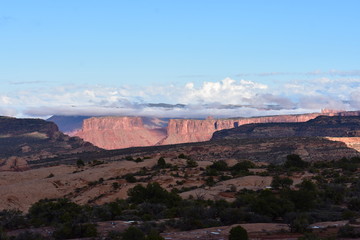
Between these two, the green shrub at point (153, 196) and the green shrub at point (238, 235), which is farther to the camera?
the green shrub at point (153, 196)

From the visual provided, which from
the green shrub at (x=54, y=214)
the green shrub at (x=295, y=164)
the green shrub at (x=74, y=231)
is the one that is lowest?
Result: the green shrub at (x=54, y=214)

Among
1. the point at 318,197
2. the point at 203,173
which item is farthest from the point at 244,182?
the point at 318,197

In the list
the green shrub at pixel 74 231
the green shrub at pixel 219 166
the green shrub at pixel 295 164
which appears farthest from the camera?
the green shrub at pixel 219 166

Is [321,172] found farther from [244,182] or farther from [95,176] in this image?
[95,176]

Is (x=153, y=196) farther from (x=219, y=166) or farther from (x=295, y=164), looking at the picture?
(x=295, y=164)

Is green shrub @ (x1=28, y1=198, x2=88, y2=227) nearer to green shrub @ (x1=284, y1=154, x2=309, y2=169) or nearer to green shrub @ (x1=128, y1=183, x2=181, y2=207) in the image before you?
green shrub @ (x1=128, y1=183, x2=181, y2=207)

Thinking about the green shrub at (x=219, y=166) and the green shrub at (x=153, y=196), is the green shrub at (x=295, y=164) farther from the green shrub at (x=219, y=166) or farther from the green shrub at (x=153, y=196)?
the green shrub at (x=153, y=196)

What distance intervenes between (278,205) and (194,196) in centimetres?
1655

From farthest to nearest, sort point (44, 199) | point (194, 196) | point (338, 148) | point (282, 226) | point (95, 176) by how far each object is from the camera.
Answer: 1. point (338, 148)
2. point (95, 176)
3. point (44, 199)
4. point (194, 196)
5. point (282, 226)

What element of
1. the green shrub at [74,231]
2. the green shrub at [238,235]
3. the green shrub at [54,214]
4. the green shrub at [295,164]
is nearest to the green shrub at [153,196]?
the green shrub at [54,214]

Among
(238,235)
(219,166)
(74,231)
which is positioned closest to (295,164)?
(219,166)

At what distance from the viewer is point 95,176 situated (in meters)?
71.7

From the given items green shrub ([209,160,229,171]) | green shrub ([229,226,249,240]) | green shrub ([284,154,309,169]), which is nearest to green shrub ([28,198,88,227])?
green shrub ([229,226,249,240])

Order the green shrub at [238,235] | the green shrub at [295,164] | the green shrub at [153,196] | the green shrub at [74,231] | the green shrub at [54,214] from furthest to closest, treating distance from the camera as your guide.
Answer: the green shrub at [295,164], the green shrub at [153,196], the green shrub at [54,214], the green shrub at [74,231], the green shrub at [238,235]
